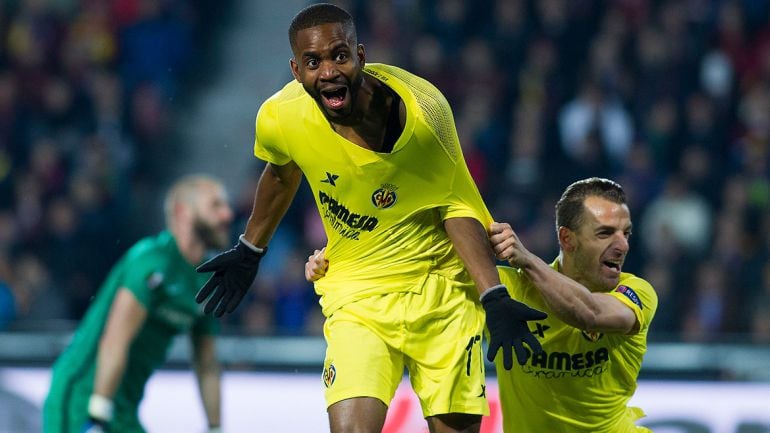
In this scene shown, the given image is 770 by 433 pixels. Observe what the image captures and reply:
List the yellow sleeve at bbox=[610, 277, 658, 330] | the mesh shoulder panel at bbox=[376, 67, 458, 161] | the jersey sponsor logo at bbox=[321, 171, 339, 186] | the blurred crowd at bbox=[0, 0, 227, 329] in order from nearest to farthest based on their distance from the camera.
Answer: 1. the mesh shoulder panel at bbox=[376, 67, 458, 161]
2. the jersey sponsor logo at bbox=[321, 171, 339, 186]
3. the yellow sleeve at bbox=[610, 277, 658, 330]
4. the blurred crowd at bbox=[0, 0, 227, 329]

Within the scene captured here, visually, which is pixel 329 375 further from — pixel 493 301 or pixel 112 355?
pixel 112 355

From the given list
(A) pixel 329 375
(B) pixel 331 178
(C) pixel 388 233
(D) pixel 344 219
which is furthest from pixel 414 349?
(B) pixel 331 178

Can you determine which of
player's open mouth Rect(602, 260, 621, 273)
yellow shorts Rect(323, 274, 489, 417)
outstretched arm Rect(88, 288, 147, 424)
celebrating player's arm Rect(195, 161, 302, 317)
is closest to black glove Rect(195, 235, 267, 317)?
celebrating player's arm Rect(195, 161, 302, 317)

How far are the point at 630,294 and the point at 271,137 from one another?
150 centimetres

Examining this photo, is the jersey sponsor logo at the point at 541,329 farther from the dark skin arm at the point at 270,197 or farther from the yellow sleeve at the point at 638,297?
the dark skin arm at the point at 270,197

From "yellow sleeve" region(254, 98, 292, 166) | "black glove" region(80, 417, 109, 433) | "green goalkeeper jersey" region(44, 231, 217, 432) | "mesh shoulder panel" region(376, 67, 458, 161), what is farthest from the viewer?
"green goalkeeper jersey" region(44, 231, 217, 432)

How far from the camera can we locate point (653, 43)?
1066cm

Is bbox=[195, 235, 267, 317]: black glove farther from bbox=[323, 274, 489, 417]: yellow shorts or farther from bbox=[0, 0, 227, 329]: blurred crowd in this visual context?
bbox=[0, 0, 227, 329]: blurred crowd

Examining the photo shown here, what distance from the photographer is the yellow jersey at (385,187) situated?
4375mm

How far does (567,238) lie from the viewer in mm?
4980

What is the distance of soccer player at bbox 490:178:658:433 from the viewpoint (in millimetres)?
4883

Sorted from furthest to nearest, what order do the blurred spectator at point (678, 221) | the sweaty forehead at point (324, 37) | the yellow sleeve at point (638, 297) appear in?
1. the blurred spectator at point (678, 221)
2. the yellow sleeve at point (638, 297)
3. the sweaty forehead at point (324, 37)

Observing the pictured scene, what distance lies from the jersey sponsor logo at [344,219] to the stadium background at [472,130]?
367cm

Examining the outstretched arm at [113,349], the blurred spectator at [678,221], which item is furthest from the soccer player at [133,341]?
the blurred spectator at [678,221]
